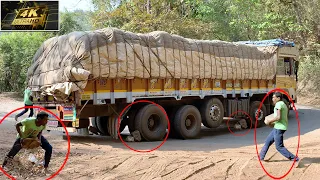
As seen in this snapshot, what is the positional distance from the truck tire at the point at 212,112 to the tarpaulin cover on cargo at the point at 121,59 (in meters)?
0.93

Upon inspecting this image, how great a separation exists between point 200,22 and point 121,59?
18.5 metres

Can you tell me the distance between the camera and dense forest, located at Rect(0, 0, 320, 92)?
85.1 feet

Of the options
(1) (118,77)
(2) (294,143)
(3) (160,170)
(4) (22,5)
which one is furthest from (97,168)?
(4) (22,5)

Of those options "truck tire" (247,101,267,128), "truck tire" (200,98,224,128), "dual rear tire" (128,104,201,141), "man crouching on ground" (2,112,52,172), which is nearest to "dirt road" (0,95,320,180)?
"man crouching on ground" (2,112,52,172)

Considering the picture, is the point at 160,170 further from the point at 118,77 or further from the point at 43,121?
the point at 118,77

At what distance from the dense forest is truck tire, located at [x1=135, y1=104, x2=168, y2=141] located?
43.6 ft

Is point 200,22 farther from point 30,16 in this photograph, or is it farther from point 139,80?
point 139,80

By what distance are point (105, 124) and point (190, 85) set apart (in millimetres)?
3021

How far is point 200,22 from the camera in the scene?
28.6 m

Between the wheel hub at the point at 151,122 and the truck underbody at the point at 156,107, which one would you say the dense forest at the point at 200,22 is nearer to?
the truck underbody at the point at 156,107

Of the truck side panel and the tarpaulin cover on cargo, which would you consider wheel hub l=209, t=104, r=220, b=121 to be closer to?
the truck side panel

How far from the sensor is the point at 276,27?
28.5m

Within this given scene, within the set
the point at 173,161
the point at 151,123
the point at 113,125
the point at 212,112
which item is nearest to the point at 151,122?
the point at 151,123

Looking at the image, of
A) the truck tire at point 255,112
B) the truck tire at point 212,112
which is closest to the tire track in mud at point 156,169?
the truck tire at point 212,112
